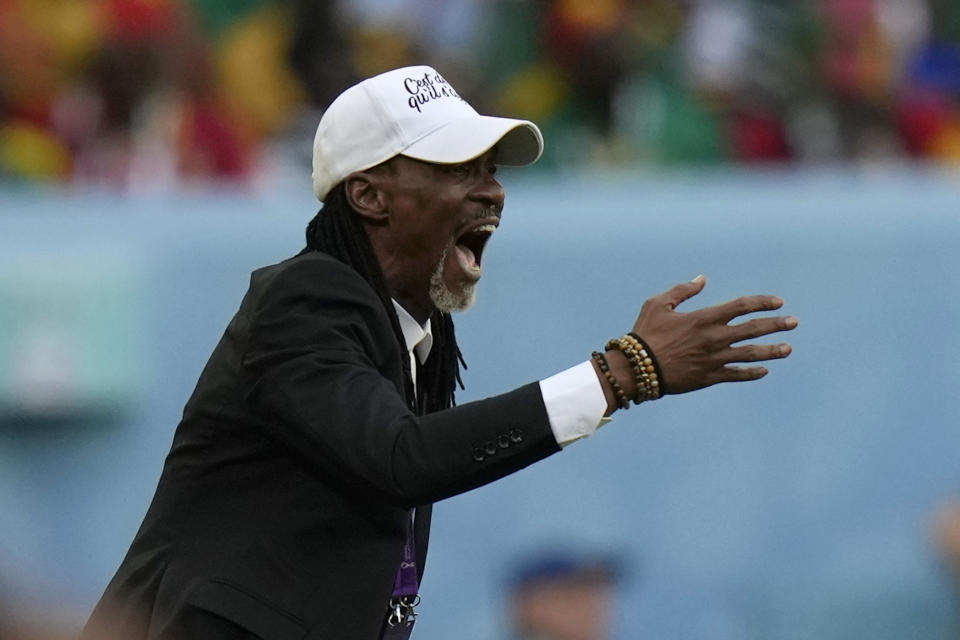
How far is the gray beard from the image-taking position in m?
3.12

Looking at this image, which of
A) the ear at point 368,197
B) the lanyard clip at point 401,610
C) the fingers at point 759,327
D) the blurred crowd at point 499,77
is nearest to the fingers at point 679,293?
the fingers at point 759,327

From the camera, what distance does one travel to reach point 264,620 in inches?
109

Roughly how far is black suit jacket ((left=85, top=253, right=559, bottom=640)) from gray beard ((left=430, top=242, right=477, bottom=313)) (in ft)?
0.71

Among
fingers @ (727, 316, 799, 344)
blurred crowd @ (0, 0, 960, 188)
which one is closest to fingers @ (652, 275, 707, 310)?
fingers @ (727, 316, 799, 344)

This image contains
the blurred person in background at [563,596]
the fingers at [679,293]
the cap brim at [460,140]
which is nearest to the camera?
the fingers at [679,293]

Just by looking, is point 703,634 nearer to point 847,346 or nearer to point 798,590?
point 798,590

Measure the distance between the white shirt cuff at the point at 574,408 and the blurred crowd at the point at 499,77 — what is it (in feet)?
11.8

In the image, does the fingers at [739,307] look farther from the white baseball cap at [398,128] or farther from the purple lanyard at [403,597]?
the purple lanyard at [403,597]

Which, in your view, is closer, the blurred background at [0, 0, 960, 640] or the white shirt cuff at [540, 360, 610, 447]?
the white shirt cuff at [540, 360, 610, 447]

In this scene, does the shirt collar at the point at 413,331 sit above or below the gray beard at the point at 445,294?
below

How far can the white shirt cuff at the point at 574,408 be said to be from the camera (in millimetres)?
2682

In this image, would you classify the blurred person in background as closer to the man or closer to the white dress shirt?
the man

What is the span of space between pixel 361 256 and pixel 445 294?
17 centimetres

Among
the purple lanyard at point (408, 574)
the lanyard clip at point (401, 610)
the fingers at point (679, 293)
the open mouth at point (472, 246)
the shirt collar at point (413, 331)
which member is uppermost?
the open mouth at point (472, 246)
